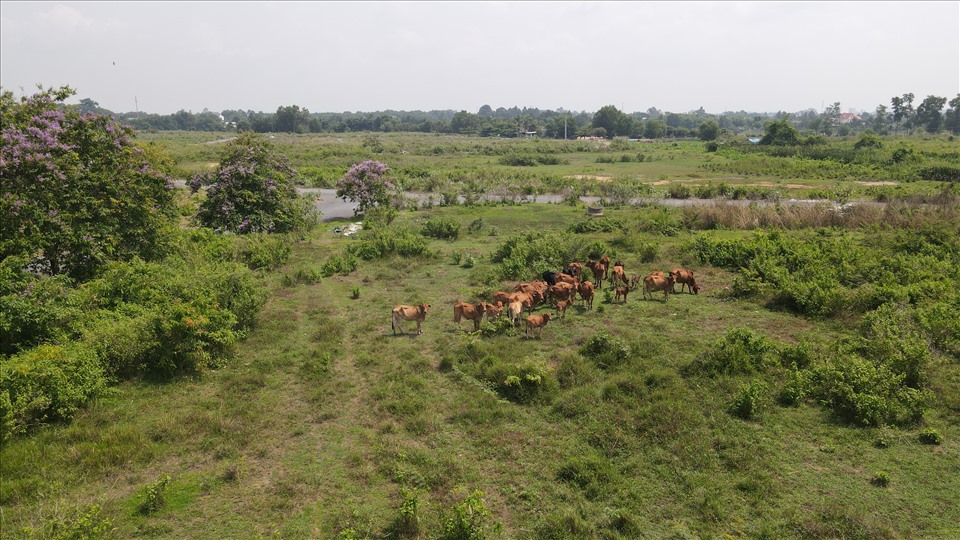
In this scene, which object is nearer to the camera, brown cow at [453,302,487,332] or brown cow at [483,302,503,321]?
brown cow at [453,302,487,332]

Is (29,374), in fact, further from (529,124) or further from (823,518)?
(529,124)

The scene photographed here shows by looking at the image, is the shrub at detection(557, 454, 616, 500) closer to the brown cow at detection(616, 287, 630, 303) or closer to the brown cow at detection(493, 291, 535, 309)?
the brown cow at detection(493, 291, 535, 309)

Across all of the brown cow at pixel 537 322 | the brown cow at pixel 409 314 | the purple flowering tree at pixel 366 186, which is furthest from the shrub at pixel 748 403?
the purple flowering tree at pixel 366 186

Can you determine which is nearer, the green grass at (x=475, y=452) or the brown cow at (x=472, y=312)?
the green grass at (x=475, y=452)

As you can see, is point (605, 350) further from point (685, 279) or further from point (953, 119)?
point (953, 119)

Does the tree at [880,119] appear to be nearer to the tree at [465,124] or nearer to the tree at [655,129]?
the tree at [655,129]

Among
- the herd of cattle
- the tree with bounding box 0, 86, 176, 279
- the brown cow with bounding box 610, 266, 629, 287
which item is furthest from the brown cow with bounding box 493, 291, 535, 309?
the tree with bounding box 0, 86, 176, 279
